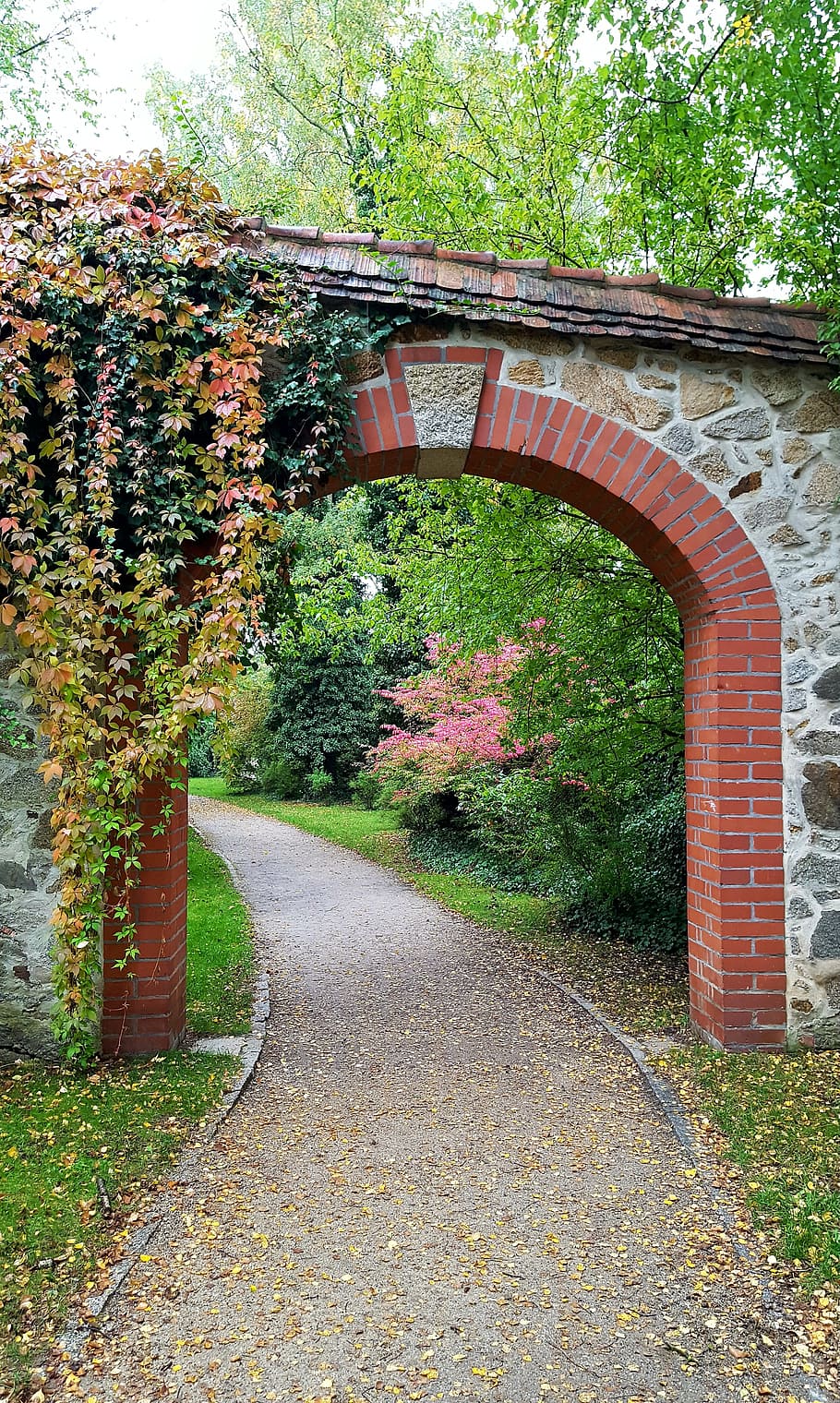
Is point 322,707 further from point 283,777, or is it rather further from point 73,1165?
point 73,1165

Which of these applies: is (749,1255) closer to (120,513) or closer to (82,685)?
(82,685)

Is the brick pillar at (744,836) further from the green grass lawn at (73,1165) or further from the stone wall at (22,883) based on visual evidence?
the stone wall at (22,883)

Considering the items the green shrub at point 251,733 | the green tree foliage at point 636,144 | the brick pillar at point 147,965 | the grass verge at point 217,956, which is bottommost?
the grass verge at point 217,956

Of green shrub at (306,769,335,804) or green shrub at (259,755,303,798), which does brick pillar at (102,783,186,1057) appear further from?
green shrub at (259,755,303,798)

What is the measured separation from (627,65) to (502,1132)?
5604mm

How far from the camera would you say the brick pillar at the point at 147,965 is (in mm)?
4141

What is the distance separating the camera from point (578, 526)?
6.36 m

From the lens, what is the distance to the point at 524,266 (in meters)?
4.37

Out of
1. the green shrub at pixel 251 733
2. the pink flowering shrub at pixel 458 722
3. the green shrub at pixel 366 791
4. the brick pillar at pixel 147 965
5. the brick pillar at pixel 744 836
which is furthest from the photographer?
the green shrub at pixel 251 733

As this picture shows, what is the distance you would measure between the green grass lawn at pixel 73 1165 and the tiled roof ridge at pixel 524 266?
3.74 meters

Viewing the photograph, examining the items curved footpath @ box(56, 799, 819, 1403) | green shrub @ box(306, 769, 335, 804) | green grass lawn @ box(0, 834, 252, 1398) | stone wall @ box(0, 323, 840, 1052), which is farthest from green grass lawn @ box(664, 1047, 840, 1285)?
green shrub @ box(306, 769, 335, 804)

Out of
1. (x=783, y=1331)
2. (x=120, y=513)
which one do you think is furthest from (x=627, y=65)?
(x=783, y=1331)

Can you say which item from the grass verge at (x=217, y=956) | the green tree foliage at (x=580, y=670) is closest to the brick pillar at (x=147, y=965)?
the grass verge at (x=217, y=956)

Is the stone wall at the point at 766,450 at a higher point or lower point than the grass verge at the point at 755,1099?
higher
